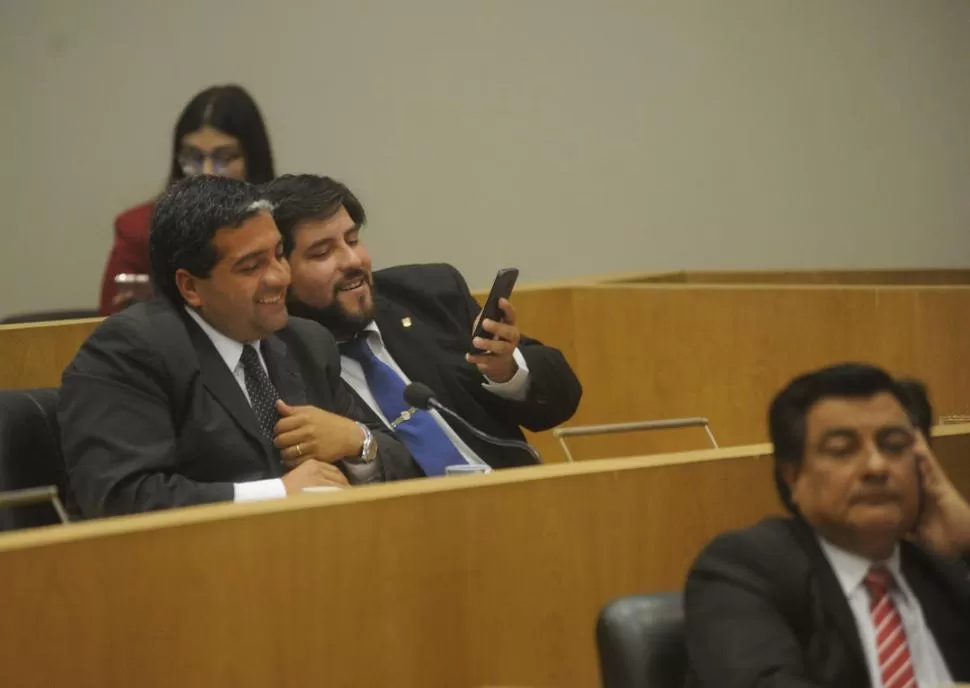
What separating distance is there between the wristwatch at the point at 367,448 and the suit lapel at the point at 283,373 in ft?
0.43

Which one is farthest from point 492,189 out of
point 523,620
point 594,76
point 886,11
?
point 523,620

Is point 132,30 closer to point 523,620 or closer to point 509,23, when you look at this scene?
point 509,23

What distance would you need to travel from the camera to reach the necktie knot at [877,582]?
6.21 ft

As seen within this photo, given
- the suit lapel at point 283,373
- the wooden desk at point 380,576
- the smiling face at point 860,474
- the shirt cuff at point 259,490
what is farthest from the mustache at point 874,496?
the suit lapel at point 283,373

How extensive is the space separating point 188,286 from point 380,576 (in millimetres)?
897

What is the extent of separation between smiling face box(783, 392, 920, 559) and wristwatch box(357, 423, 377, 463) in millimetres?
1077

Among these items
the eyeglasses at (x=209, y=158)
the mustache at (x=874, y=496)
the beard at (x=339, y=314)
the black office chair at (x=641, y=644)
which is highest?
the eyeglasses at (x=209, y=158)

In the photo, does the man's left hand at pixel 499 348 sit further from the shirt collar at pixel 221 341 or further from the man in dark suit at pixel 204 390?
the shirt collar at pixel 221 341

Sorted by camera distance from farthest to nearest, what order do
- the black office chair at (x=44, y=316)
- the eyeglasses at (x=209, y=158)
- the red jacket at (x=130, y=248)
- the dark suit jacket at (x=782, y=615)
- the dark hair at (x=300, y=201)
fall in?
the black office chair at (x=44, y=316), the red jacket at (x=130, y=248), the eyeglasses at (x=209, y=158), the dark hair at (x=300, y=201), the dark suit jacket at (x=782, y=615)

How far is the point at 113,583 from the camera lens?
72.6 inches

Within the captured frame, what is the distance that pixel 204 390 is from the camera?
2.63 m

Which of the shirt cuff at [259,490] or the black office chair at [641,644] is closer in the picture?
the black office chair at [641,644]

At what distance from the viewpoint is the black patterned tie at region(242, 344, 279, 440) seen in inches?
107

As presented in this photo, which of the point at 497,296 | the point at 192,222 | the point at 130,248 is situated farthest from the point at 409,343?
the point at 130,248
